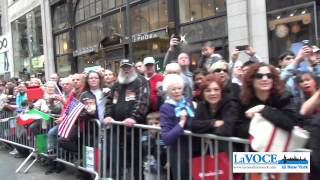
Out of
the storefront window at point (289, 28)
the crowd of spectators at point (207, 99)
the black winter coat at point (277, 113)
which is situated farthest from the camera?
the storefront window at point (289, 28)

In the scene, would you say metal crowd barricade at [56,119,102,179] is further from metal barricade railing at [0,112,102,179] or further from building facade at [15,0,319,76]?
building facade at [15,0,319,76]

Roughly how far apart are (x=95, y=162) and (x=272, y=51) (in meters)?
6.98

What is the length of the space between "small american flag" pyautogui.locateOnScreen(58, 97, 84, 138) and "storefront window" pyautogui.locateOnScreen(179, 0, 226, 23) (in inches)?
317

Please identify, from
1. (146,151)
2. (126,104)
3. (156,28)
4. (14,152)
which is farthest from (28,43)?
(146,151)

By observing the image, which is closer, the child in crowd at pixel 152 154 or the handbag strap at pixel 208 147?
the handbag strap at pixel 208 147

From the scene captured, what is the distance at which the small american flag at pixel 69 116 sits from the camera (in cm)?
725

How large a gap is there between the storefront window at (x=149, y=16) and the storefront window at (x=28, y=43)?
36.8 ft

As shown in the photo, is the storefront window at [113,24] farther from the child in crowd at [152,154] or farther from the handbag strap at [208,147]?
the handbag strap at [208,147]

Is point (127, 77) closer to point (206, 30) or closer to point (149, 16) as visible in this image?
point (206, 30)

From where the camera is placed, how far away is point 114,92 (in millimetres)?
6785

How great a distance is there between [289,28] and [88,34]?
13.1m

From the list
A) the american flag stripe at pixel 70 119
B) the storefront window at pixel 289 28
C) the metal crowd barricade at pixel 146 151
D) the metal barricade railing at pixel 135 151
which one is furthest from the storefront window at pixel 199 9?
the metal crowd barricade at pixel 146 151

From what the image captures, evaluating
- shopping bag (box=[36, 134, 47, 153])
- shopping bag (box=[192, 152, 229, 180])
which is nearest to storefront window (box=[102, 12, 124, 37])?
shopping bag (box=[36, 134, 47, 153])

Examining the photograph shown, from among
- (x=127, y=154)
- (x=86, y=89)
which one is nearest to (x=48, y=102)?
(x=86, y=89)
